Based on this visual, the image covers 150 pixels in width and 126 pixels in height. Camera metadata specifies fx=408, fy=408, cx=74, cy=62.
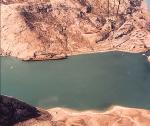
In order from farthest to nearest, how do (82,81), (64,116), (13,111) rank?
1. (82,81)
2. (64,116)
3. (13,111)

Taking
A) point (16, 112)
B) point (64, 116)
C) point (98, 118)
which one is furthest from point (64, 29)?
point (16, 112)

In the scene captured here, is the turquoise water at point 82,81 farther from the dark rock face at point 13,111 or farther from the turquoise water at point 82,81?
the dark rock face at point 13,111

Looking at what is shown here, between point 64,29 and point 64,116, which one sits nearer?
point 64,116

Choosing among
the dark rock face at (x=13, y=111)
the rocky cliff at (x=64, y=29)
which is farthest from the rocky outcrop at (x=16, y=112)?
the rocky cliff at (x=64, y=29)

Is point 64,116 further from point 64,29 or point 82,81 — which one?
point 64,29

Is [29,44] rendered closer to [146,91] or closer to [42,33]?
[42,33]

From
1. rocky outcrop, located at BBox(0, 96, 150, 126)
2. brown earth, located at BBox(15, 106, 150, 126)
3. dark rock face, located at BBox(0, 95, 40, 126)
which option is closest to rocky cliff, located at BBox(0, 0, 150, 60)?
brown earth, located at BBox(15, 106, 150, 126)

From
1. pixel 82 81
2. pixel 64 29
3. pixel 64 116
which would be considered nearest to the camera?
pixel 64 116
